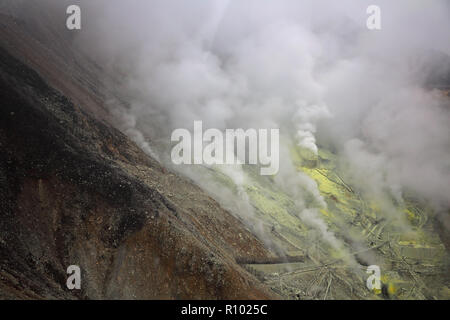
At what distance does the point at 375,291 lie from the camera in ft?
96.8

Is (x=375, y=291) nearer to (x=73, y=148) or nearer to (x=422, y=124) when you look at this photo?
(x=73, y=148)

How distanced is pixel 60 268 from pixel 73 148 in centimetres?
776
